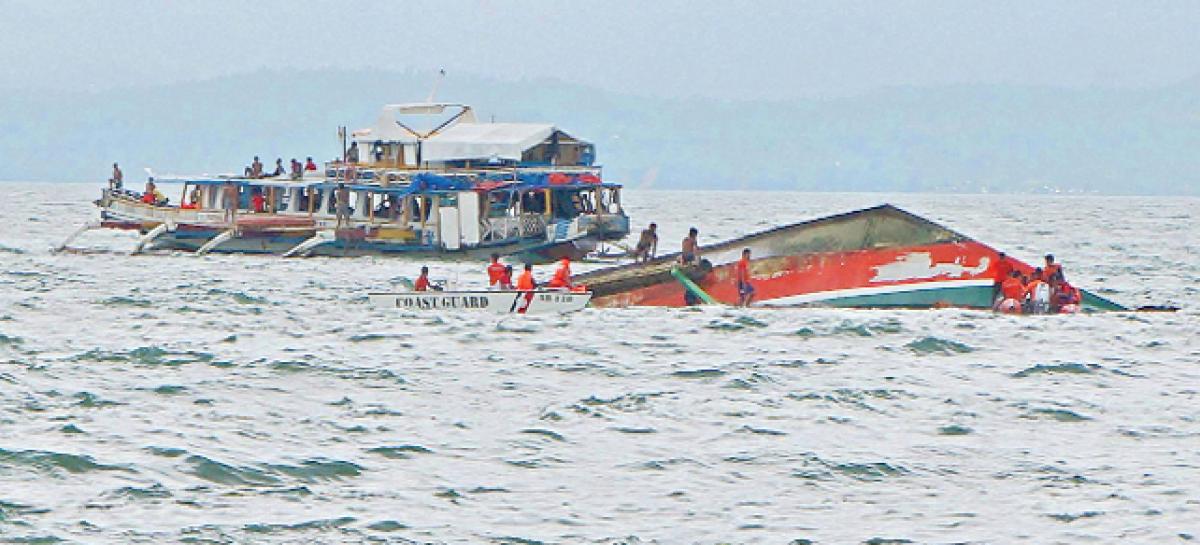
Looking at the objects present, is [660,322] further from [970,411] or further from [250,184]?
[250,184]

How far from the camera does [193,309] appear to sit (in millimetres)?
34938

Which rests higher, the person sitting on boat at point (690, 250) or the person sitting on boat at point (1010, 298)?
the person sitting on boat at point (690, 250)

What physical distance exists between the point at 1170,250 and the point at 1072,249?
3.83 meters

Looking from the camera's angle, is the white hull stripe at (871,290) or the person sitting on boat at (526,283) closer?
the person sitting on boat at (526,283)

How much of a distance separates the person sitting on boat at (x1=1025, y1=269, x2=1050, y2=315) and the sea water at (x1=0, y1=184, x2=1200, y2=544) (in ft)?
1.79

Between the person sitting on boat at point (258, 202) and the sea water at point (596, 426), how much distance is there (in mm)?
20760

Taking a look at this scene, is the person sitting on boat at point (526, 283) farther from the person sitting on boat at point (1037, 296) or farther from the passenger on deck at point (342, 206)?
the passenger on deck at point (342, 206)

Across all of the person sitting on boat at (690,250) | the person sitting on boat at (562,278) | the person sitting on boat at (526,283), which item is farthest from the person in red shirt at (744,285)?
the person sitting on boat at (526,283)

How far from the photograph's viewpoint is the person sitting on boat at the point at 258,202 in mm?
55719

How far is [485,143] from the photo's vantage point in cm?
5172

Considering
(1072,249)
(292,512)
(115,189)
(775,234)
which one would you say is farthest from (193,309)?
(1072,249)

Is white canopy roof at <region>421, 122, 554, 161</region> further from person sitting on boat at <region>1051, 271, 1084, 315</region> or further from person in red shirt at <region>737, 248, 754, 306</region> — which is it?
person sitting on boat at <region>1051, 271, 1084, 315</region>

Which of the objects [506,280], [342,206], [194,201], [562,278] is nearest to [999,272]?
[562,278]

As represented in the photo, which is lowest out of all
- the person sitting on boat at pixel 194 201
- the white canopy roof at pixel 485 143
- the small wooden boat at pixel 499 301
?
the small wooden boat at pixel 499 301
